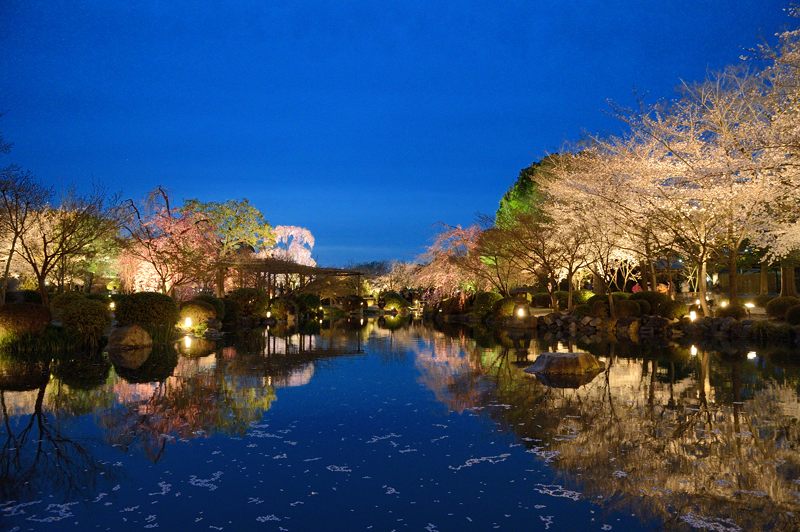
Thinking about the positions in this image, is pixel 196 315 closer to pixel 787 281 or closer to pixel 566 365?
pixel 566 365

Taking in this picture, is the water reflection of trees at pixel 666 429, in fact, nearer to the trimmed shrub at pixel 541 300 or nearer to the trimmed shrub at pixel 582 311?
the trimmed shrub at pixel 582 311

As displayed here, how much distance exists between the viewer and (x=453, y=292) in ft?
145

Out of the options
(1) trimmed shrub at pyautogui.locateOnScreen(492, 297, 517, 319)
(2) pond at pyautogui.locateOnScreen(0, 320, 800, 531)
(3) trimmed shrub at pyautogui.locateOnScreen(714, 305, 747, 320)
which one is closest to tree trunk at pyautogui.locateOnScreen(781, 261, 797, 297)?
(3) trimmed shrub at pyautogui.locateOnScreen(714, 305, 747, 320)

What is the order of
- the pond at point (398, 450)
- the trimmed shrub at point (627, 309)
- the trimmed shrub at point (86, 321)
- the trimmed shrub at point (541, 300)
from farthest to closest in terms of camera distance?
the trimmed shrub at point (541, 300) → the trimmed shrub at point (627, 309) → the trimmed shrub at point (86, 321) → the pond at point (398, 450)

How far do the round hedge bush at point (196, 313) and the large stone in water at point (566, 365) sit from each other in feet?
55.2

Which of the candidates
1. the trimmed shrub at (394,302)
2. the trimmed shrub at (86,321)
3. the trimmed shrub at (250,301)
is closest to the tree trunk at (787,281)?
the trimmed shrub at (250,301)

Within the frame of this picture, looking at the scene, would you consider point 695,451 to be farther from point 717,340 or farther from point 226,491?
point 717,340

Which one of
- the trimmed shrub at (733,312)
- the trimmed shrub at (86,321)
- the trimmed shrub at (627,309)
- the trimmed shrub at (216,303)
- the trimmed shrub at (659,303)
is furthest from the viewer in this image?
the trimmed shrub at (216,303)

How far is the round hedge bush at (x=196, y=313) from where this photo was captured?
87.1 ft

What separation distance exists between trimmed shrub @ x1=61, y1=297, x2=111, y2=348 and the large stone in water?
39.3ft

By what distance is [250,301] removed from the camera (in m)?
34.4

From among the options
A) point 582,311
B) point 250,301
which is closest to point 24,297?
point 250,301

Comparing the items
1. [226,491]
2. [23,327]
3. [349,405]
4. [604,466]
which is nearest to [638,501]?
[604,466]

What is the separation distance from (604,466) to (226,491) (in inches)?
146
